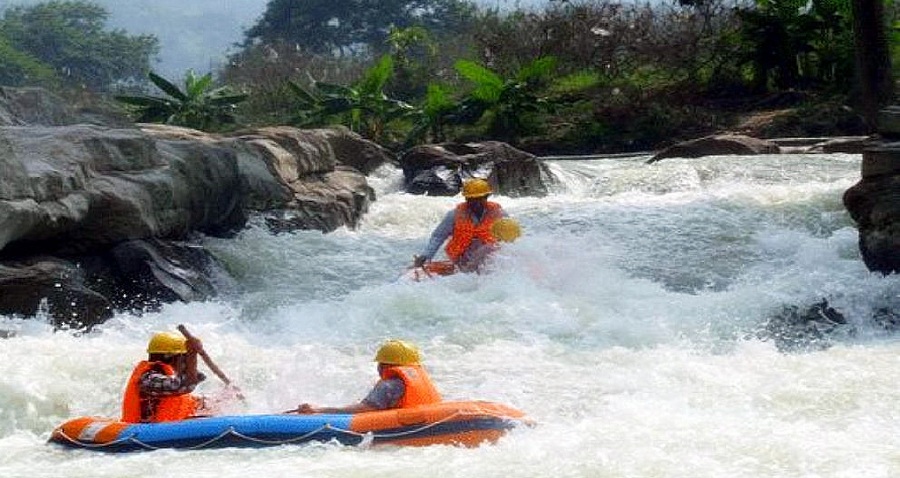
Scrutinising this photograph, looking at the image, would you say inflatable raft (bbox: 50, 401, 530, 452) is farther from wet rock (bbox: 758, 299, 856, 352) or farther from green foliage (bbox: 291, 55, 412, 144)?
green foliage (bbox: 291, 55, 412, 144)

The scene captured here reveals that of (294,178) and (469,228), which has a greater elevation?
(294,178)

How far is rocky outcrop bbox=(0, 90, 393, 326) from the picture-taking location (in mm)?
8844

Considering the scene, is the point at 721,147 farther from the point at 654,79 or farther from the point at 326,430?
the point at 326,430

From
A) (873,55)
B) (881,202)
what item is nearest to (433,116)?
(873,55)

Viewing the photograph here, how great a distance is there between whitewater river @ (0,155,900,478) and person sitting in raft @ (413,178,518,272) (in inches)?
12.4

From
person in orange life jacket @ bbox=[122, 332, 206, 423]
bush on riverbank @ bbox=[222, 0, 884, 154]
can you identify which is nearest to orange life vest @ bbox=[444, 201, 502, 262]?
person in orange life jacket @ bbox=[122, 332, 206, 423]

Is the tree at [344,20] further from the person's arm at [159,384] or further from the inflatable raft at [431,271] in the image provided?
the person's arm at [159,384]

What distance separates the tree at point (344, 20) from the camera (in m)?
43.6

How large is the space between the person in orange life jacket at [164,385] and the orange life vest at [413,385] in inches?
40.7

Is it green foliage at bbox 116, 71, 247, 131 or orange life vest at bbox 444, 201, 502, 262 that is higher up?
green foliage at bbox 116, 71, 247, 131

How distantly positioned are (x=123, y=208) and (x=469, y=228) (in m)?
2.66

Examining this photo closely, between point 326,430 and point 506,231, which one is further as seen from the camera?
point 506,231

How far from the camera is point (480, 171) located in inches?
586

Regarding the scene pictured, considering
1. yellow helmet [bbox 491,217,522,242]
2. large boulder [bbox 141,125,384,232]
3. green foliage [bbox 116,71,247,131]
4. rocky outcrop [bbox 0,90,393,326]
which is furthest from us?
green foliage [bbox 116,71,247,131]
